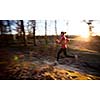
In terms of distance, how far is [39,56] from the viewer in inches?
140

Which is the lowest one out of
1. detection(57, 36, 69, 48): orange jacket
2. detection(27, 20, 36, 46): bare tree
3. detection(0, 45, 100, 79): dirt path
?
detection(0, 45, 100, 79): dirt path

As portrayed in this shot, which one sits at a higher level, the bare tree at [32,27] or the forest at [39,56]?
the bare tree at [32,27]

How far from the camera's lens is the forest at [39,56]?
352 cm

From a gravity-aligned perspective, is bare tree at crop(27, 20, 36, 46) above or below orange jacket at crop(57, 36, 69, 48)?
above

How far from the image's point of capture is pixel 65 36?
11.6 feet

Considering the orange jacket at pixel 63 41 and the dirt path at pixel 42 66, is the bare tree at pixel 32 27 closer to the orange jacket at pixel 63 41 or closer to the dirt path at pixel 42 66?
the dirt path at pixel 42 66

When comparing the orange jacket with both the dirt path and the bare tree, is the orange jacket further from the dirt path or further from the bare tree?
the bare tree

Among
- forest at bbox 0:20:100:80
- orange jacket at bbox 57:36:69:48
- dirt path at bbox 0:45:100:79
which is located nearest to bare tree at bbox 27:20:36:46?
forest at bbox 0:20:100:80

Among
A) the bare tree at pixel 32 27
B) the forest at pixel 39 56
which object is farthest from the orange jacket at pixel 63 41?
the bare tree at pixel 32 27

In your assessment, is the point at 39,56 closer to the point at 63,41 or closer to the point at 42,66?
the point at 42,66

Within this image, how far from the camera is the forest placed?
3523mm
